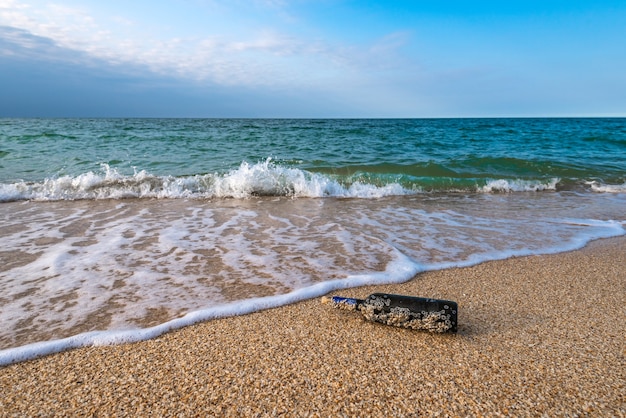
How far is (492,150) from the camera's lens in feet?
47.5

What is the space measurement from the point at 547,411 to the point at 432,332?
0.66 metres

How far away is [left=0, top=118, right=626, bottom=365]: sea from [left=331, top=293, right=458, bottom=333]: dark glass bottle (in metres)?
0.61

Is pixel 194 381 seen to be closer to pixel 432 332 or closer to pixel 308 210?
pixel 432 332

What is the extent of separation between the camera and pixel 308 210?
5840 mm

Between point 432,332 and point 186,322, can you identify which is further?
point 186,322

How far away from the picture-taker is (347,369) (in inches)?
68.2

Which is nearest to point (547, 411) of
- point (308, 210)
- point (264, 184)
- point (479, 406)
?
point (479, 406)

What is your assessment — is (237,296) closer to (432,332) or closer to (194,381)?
(194,381)

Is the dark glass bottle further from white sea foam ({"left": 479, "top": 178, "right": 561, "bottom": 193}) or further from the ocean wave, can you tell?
white sea foam ({"left": 479, "top": 178, "right": 561, "bottom": 193})

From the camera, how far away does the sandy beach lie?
4.93ft

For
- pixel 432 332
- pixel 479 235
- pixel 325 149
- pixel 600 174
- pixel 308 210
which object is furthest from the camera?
pixel 325 149

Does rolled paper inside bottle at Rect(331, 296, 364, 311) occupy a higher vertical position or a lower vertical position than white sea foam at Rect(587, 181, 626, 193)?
higher

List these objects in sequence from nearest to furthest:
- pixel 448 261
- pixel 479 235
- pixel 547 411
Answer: pixel 547 411 < pixel 448 261 < pixel 479 235

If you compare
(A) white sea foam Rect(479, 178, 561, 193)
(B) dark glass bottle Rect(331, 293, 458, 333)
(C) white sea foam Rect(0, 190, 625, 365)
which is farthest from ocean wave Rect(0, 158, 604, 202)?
(B) dark glass bottle Rect(331, 293, 458, 333)
